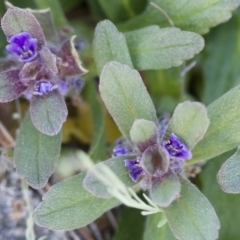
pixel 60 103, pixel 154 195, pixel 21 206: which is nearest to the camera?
pixel 154 195

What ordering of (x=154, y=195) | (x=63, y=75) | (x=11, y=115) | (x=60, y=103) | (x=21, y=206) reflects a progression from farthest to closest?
(x=11, y=115)
(x=21, y=206)
(x=63, y=75)
(x=60, y=103)
(x=154, y=195)

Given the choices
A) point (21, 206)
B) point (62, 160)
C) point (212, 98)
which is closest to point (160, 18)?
point (212, 98)

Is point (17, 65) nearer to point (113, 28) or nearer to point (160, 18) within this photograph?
point (113, 28)

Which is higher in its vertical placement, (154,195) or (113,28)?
(113,28)

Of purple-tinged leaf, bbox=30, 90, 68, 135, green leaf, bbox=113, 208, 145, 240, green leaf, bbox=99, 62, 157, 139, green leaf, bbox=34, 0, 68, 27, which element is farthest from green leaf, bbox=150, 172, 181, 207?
green leaf, bbox=34, 0, 68, 27

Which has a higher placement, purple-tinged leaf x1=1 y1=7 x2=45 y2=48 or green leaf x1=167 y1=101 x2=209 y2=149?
purple-tinged leaf x1=1 y1=7 x2=45 y2=48

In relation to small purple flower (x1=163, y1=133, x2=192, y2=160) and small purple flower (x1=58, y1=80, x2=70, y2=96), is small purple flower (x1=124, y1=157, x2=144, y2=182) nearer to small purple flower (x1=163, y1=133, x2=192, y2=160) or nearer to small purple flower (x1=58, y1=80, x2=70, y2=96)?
small purple flower (x1=163, y1=133, x2=192, y2=160)

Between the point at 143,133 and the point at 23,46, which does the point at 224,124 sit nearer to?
the point at 143,133

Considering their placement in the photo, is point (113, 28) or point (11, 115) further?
point (11, 115)
